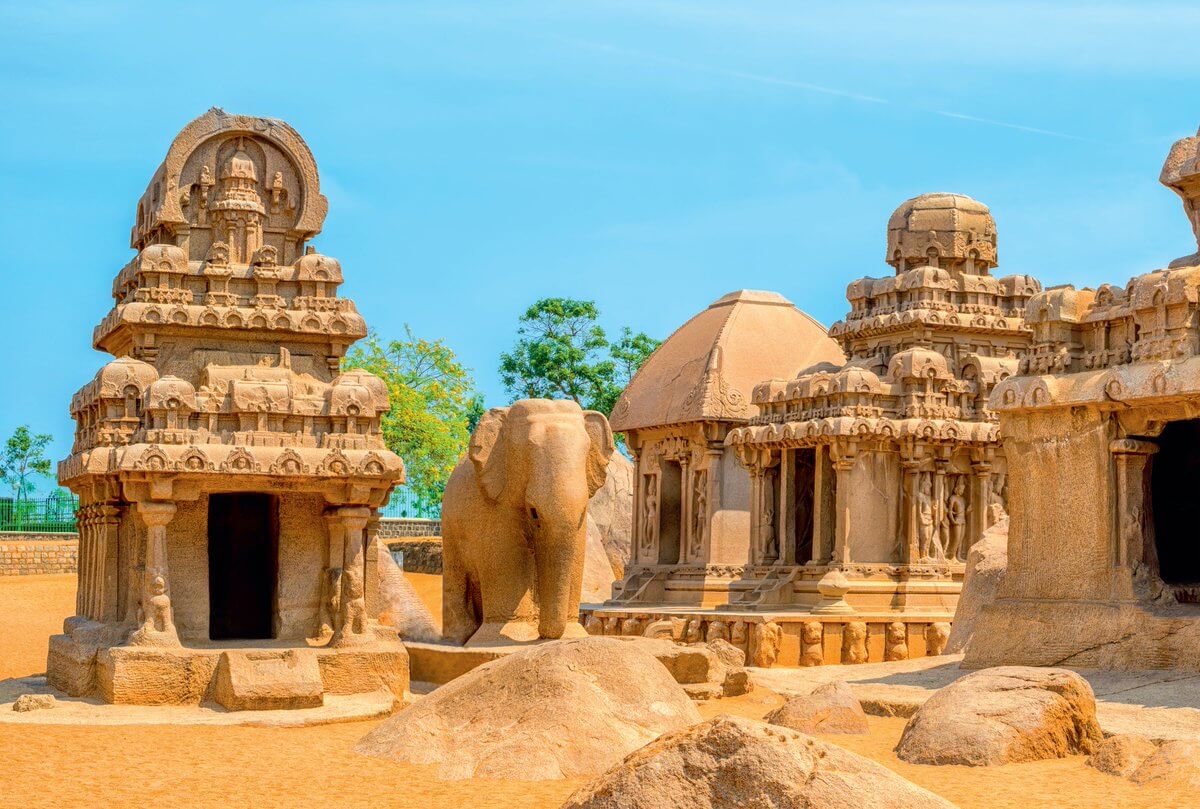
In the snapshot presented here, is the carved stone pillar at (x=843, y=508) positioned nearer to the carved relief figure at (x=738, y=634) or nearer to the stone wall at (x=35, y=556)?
the carved relief figure at (x=738, y=634)

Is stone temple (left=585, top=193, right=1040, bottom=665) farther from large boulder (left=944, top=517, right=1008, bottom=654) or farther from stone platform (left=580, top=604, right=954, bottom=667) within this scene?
large boulder (left=944, top=517, right=1008, bottom=654)

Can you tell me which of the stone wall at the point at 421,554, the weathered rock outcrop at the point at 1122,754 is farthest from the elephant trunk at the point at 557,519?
the stone wall at the point at 421,554

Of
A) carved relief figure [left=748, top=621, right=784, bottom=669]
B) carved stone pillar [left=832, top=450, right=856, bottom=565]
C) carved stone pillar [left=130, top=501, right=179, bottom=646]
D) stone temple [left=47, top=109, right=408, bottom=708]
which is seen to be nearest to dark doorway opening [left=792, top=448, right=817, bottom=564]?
carved stone pillar [left=832, top=450, right=856, bottom=565]

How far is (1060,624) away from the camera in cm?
1427

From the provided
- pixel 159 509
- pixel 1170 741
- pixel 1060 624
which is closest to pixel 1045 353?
pixel 1060 624

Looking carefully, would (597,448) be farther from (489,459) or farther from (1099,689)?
(1099,689)

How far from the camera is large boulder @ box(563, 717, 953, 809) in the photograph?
707cm

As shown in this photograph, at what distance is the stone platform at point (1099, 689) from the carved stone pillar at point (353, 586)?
152 inches

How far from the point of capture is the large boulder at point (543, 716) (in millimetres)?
9812

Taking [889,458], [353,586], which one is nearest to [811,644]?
[889,458]

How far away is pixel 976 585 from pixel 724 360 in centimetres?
816

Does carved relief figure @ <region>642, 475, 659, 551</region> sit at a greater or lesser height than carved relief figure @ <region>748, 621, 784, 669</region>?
greater

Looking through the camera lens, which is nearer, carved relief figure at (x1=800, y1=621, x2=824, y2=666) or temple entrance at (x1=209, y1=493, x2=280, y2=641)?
temple entrance at (x1=209, y1=493, x2=280, y2=641)

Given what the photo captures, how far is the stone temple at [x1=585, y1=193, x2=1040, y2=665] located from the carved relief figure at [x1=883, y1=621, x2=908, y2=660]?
0.02 metres
